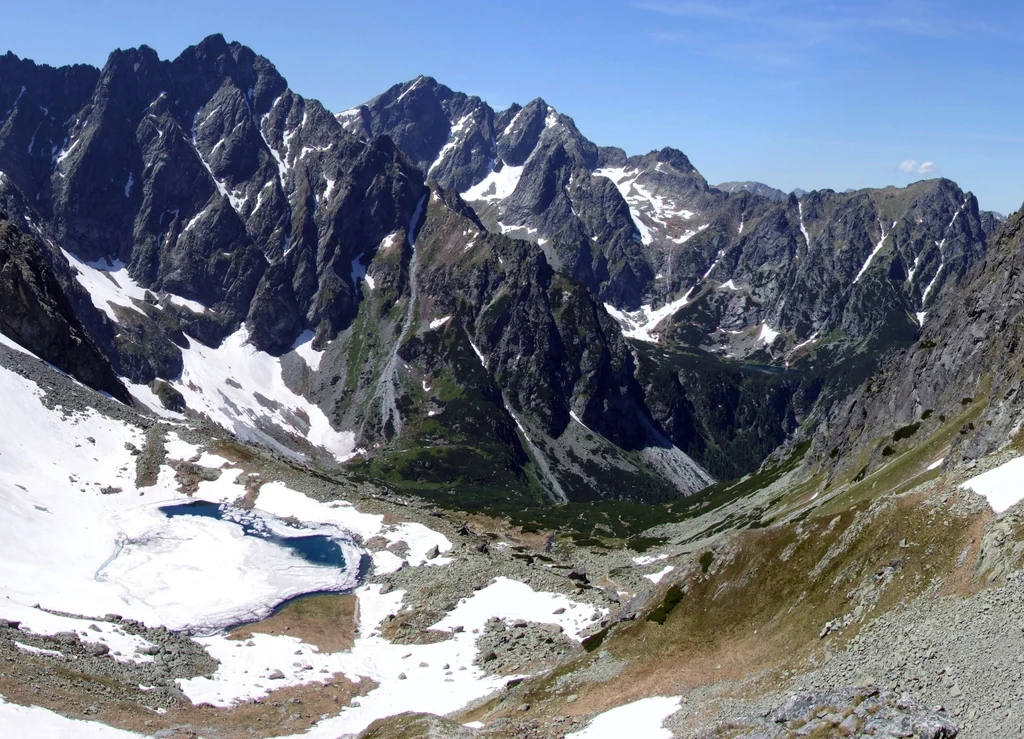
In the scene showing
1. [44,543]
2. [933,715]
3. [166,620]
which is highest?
[44,543]

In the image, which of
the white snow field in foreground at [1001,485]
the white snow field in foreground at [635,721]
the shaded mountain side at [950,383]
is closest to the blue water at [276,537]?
the white snow field in foreground at [635,721]

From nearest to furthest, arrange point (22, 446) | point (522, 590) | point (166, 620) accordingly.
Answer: point (166, 620) < point (522, 590) < point (22, 446)

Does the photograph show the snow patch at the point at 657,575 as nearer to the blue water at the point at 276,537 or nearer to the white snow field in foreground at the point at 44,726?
the blue water at the point at 276,537

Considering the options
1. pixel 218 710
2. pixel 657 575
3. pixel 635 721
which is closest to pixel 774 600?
pixel 635 721

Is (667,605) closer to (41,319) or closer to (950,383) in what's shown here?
(950,383)

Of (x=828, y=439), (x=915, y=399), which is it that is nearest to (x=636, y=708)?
(x=915, y=399)

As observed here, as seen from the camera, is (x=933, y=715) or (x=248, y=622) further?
(x=248, y=622)

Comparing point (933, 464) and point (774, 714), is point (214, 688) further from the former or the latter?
point (933, 464)

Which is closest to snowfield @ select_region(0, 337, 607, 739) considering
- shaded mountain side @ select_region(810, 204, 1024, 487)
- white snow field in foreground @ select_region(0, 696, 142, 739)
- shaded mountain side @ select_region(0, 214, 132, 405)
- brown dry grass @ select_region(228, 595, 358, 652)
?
white snow field in foreground @ select_region(0, 696, 142, 739)
